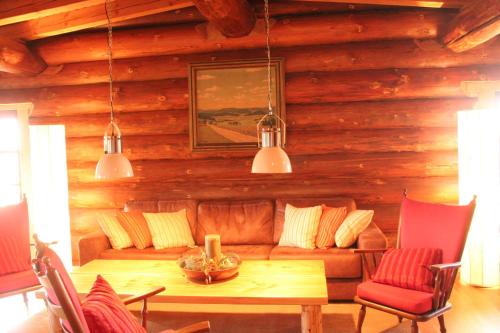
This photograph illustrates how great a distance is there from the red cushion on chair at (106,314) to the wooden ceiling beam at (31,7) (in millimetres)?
2697

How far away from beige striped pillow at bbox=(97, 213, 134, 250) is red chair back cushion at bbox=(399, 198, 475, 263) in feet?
8.76

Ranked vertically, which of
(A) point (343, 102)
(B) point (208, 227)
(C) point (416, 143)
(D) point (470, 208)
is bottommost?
(B) point (208, 227)

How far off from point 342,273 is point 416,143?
1.70 meters

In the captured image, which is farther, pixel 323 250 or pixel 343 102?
pixel 343 102

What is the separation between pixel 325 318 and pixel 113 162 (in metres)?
2.21

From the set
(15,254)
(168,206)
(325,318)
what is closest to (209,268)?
(325,318)

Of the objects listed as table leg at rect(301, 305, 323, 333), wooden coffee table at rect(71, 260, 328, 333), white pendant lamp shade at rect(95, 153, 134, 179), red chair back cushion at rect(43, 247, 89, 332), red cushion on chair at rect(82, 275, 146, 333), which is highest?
white pendant lamp shade at rect(95, 153, 134, 179)

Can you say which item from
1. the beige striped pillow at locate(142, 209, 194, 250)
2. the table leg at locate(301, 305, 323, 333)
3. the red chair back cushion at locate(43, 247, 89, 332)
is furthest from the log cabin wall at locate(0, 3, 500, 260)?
the red chair back cushion at locate(43, 247, 89, 332)

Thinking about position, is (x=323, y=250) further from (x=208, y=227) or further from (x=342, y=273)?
(x=208, y=227)

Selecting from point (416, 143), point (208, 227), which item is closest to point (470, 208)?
point (416, 143)

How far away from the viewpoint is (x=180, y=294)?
3.03m

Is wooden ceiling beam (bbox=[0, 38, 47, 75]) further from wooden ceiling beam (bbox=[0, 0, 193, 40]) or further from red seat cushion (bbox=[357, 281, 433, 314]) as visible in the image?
red seat cushion (bbox=[357, 281, 433, 314])

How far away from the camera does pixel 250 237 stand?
5.08 meters

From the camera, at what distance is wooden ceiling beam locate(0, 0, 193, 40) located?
469 cm
